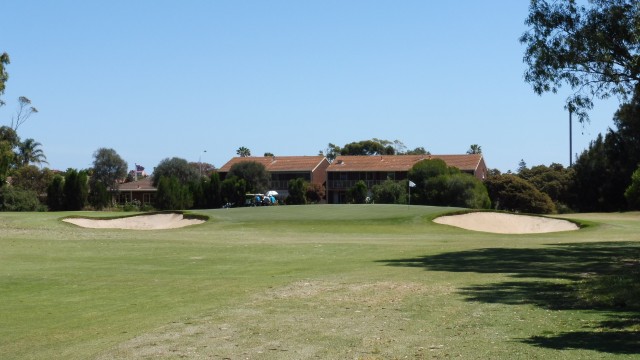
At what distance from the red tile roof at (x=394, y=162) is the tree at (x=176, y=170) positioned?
Answer: 28.5 meters

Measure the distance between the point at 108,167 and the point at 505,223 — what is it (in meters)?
101

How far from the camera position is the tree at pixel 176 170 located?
144725 millimetres

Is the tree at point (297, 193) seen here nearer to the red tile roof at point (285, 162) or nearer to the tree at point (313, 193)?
the tree at point (313, 193)

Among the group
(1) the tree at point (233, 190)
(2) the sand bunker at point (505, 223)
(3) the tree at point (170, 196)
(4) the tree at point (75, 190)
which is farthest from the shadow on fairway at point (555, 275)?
(1) the tree at point (233, 190)

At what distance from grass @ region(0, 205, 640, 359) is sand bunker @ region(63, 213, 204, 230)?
864 inches

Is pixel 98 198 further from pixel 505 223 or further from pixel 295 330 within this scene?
pixel 295 330

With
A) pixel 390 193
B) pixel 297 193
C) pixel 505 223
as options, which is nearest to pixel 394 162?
pixel 297 193

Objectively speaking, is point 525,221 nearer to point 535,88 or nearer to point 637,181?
point 637,181

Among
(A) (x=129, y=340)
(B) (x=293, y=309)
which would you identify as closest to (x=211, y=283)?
(B) (x=293, y=309)

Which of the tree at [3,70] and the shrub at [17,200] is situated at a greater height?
the tree at [3,70]

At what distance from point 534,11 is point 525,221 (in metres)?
26.9

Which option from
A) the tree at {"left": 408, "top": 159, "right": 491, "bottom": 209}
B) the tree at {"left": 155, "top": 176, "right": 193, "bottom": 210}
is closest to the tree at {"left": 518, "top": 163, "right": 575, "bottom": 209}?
the tree at {"left": 408, "top": 159, "right": 491, "bottom": 209}

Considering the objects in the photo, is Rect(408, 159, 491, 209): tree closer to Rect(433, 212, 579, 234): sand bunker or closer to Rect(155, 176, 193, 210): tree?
Rect(155, 176, 193, 210): tree

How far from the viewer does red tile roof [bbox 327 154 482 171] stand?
129875 mm
